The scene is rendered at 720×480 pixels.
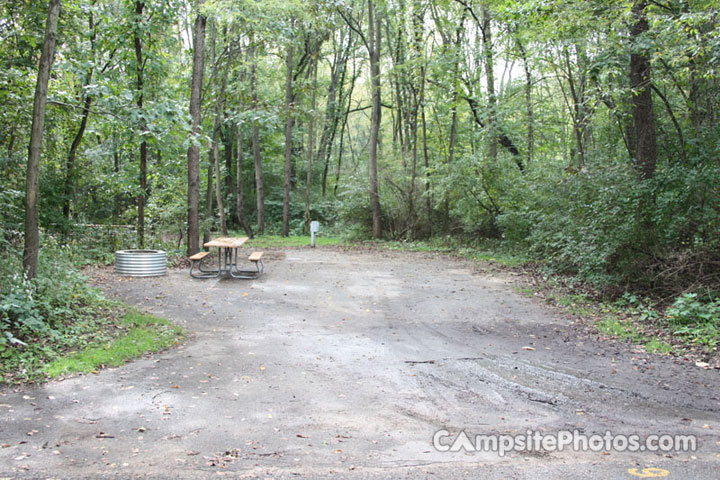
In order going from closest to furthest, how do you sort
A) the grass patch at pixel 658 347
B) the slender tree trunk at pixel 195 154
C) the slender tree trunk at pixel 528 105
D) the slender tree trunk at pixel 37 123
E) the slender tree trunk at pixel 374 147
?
the slender tree trunk at pixel 37 123, the grass patch at pixel 658 347, the slender tree trunk at pixel 195 154, the slender tree trunk at pixel 528 105, the slender tree trunk at pixel 374 147

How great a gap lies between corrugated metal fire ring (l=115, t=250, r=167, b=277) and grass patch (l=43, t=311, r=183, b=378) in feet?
12.4

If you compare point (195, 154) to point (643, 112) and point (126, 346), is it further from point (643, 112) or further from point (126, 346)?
point (643, 112)

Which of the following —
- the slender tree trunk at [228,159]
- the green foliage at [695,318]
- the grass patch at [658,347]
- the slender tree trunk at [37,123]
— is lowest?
the grass patch at [658,347]

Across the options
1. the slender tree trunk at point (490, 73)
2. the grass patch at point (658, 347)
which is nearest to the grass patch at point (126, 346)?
the grass patch at point (658, 347)

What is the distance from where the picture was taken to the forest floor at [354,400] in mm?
→ 3381

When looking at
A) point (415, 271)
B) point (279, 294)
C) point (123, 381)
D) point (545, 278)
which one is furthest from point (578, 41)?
point (123, 381)

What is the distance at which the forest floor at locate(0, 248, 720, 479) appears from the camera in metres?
3.38

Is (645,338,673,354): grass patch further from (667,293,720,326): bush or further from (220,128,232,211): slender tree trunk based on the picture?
(220,128,232,211): slender tree trunk

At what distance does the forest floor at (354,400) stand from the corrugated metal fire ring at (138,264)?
8.26 ft

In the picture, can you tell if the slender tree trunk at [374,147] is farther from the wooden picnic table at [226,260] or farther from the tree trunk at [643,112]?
the tree trunk at [643,112]

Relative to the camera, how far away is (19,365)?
4.96 meters

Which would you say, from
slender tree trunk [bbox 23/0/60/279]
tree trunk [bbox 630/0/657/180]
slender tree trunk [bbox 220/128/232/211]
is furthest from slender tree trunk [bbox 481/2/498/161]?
slender tree trunk [bbox 220/128/232/211]

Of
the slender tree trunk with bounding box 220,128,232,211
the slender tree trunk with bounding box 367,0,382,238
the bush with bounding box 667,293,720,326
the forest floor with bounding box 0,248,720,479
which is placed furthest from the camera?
the slender tree trunk with bounding box 220,128,232,211

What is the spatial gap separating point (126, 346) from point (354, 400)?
2.88 meters
